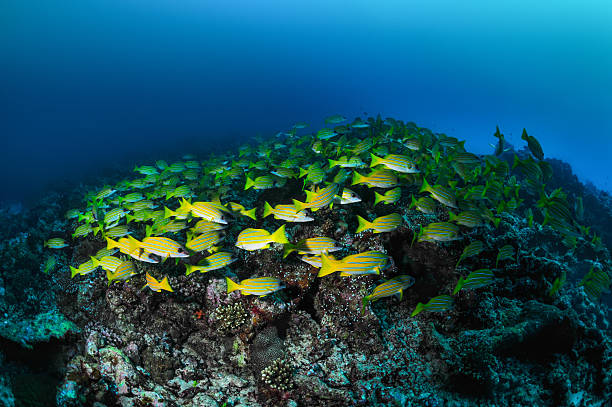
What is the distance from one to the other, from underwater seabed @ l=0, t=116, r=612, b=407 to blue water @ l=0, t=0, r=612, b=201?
5962 cm

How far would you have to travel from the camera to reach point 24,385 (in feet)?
13.3

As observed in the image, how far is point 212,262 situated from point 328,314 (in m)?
2.29

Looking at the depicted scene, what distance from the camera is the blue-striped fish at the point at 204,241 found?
413 centimetres

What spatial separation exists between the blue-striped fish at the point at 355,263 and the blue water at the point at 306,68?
207ft

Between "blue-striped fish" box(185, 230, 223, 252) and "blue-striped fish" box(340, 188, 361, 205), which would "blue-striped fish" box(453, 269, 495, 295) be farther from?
"blue-striped fish" box(185, 230, 223, 252)

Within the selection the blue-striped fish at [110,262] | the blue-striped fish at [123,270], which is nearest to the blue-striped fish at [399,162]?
the blue-striped fish at [123,270]

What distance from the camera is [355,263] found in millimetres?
3309

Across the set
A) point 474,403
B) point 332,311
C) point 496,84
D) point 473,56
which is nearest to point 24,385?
point 332,311

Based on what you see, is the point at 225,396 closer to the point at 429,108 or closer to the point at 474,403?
the point at 474,403

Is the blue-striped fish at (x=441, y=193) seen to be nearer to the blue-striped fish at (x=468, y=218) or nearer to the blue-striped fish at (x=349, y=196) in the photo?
the blue-striped fish at (x=468, y=218)

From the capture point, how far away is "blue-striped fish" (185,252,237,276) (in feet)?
12.8

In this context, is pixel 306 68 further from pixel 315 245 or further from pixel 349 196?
pixel 315 245

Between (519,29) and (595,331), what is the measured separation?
17966 centimetres

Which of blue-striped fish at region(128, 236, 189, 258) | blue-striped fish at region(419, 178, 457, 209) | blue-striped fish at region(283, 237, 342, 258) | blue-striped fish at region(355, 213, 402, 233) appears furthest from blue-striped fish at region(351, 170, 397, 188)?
blue-striped fish at region(128, 236, 189, 258)
